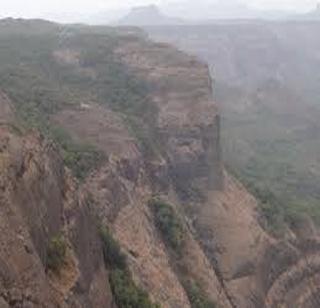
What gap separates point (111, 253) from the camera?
35.0 meters

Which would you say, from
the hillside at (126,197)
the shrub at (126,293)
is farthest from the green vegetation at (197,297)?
the shrub at (126,293)

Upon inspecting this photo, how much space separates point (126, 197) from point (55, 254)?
19834 mm

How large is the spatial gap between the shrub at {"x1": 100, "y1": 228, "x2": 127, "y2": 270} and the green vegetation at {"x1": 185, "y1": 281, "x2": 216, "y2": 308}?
25.6ft

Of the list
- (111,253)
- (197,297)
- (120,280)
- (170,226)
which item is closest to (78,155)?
(170,226)

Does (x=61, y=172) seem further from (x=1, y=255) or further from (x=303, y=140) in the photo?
(x=303, y=140)

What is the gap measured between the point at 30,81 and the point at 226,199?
15.7 meters

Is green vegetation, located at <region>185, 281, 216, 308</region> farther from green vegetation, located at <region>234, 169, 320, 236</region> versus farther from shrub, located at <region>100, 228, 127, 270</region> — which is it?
green vegetation, located at <region>234, 169, 320, 236</region>

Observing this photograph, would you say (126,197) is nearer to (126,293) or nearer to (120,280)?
(120,280)

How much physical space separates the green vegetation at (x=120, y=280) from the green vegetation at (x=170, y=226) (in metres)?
10.9

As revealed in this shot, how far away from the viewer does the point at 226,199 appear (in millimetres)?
57219

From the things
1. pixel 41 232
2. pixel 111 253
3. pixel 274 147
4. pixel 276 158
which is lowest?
pixel 274 147

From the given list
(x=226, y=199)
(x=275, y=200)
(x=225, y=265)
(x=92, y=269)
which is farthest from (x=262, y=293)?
(x=92, y=269)

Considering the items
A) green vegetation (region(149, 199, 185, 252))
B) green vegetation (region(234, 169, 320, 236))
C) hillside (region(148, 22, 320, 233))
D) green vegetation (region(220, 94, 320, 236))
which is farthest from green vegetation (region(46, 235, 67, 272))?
hillside (region(148, 22, 320, 233))

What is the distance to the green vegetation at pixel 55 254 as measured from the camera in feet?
83.5
